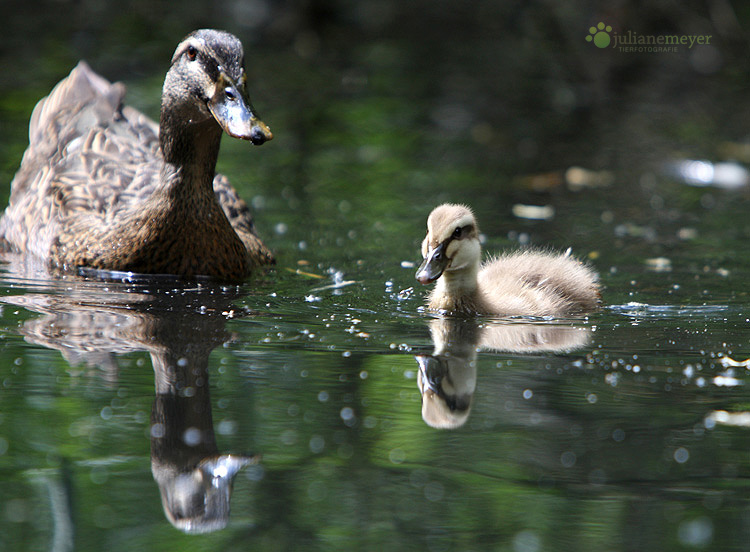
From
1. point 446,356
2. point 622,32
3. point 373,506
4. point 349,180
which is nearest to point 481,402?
point 446,356

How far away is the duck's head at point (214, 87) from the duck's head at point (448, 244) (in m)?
0.96

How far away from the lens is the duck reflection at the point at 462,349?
4309 mm

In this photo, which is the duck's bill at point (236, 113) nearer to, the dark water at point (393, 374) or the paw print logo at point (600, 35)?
the dark water at point (393, 374)

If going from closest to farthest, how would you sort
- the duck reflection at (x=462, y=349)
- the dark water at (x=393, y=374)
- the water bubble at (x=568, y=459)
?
the dark water at (x=393, y=374), the water bubble at (x=568, y=459), the duck reflection at (x=462, y=349)

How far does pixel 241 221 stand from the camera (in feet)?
23.8

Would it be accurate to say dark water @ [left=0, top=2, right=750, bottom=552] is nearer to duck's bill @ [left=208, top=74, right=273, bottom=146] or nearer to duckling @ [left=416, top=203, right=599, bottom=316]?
duckling @ [left=416, top=203, right=599, bottom=316]

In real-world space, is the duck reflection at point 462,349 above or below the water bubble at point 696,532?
above

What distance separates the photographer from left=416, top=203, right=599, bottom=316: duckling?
5820 millimetres

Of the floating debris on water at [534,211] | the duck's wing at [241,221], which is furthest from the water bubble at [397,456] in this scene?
the floating debris on water at [534,211]

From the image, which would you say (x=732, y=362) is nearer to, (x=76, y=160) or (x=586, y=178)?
(x=76, y=160)

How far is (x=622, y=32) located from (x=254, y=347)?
36.0 ft

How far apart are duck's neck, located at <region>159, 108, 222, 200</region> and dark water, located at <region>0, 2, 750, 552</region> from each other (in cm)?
63

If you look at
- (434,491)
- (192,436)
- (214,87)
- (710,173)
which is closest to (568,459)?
(434,491)

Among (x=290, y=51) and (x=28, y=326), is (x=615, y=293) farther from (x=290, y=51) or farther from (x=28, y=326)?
(x=290, y=51)
